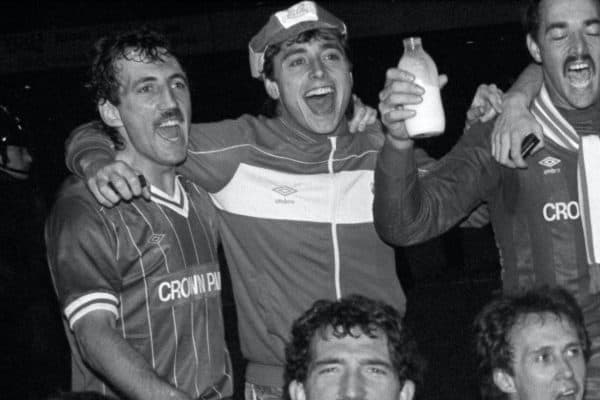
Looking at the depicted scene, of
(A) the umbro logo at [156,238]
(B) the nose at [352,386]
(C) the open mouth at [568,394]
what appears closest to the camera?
(B) the nose at [352,386]

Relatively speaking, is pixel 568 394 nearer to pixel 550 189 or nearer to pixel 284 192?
pixel 550 189

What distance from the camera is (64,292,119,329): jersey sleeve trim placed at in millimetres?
2586

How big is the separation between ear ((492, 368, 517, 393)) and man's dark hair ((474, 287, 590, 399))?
1 cm

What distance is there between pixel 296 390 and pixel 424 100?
32.1 inches

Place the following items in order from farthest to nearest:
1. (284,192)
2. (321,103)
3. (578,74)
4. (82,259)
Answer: (321,103), (284,192), (578,74), (82,259)

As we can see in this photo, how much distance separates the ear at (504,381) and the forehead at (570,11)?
1037mm

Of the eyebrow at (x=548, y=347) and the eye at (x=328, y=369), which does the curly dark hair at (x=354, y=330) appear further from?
the eyebrow at (x=548, y=347)

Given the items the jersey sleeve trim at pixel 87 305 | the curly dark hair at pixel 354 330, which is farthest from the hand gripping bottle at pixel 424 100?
the jersey sleeve trim at pixel 87 305

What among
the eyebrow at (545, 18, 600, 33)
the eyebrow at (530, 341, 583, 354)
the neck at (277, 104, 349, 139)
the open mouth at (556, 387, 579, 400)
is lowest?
the open mouth at (556, 387, 579, 400)

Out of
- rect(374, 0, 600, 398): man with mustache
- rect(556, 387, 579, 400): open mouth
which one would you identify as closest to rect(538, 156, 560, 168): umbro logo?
rect(374, 0, 600, 398): man with mustache

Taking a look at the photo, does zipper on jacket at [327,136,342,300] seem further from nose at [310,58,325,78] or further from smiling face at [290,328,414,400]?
smiling face at [290,328,414,400]

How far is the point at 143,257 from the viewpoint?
2773 mm

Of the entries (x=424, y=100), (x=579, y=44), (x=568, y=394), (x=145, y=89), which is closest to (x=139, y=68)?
(x=145, y=89)

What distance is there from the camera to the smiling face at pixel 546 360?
2.71 metres
